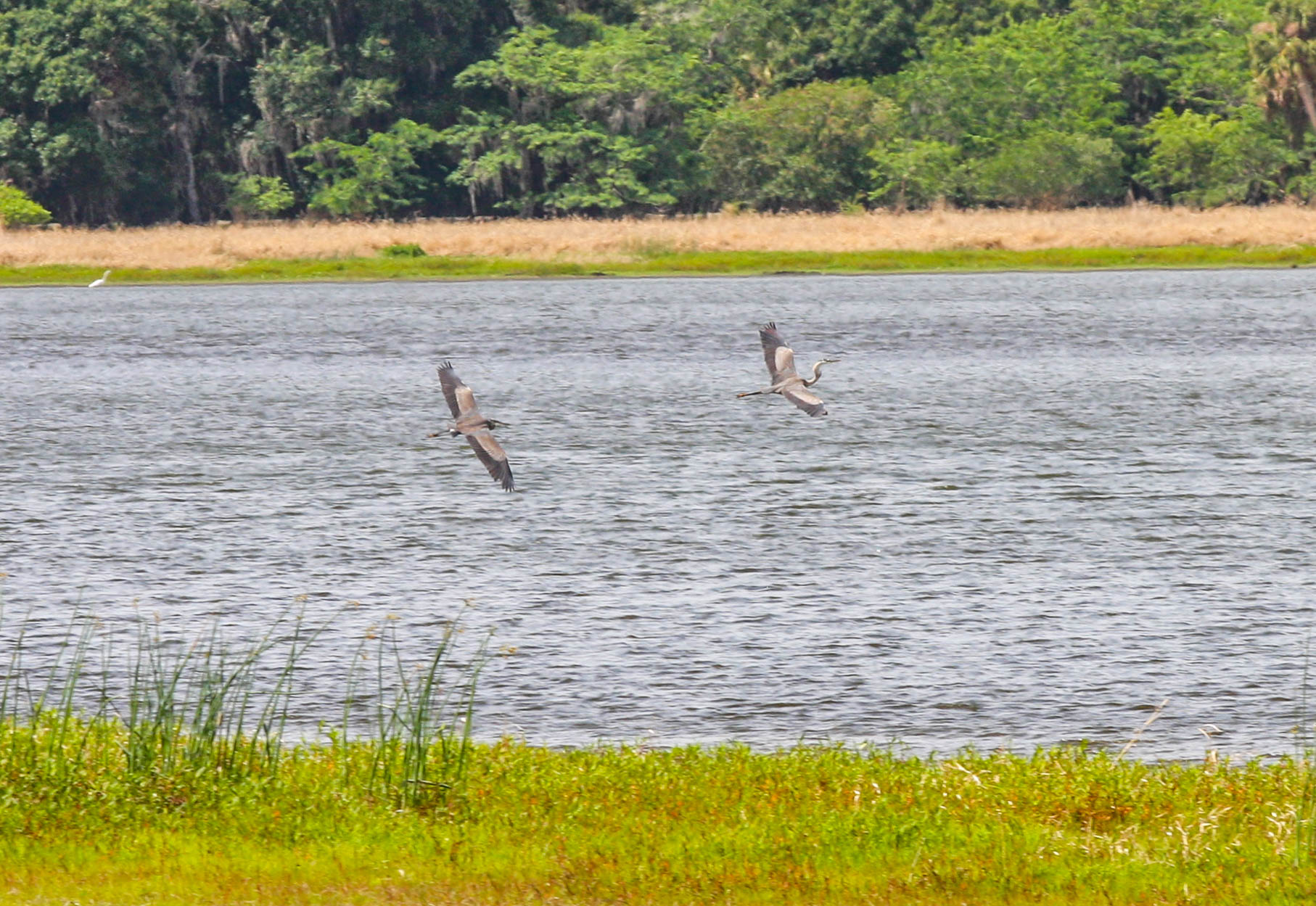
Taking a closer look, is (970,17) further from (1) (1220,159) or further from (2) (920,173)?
(1) (1220,159)

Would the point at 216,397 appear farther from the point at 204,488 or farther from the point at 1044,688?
the point at 1044,688

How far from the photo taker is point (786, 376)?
56.1ft

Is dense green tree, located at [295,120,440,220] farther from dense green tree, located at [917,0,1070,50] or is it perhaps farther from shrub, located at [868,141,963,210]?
dense green tree, located at [917,0,1070,50]

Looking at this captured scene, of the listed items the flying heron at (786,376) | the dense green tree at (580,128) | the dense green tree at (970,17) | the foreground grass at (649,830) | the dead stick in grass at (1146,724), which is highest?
the dense green tree at (970,17)

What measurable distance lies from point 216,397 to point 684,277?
102 ft

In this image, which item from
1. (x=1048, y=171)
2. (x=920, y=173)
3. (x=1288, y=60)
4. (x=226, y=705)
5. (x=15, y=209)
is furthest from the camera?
(x=920, y=173)

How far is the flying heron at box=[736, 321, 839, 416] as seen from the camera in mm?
15867

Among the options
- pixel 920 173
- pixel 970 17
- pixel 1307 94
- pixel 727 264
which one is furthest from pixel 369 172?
pixel 1307 94

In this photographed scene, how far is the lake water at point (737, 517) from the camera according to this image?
49.2ft

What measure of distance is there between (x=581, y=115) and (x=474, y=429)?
6783 cm

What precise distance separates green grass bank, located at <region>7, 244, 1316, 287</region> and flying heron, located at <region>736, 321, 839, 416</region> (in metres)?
49.6

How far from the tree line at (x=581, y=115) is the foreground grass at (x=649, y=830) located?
67.9 m

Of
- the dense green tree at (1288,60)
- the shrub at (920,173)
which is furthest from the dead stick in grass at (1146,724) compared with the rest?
the shrub at (920,173)

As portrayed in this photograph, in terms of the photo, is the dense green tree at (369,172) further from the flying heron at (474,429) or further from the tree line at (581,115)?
the flying heron at (474,429)
